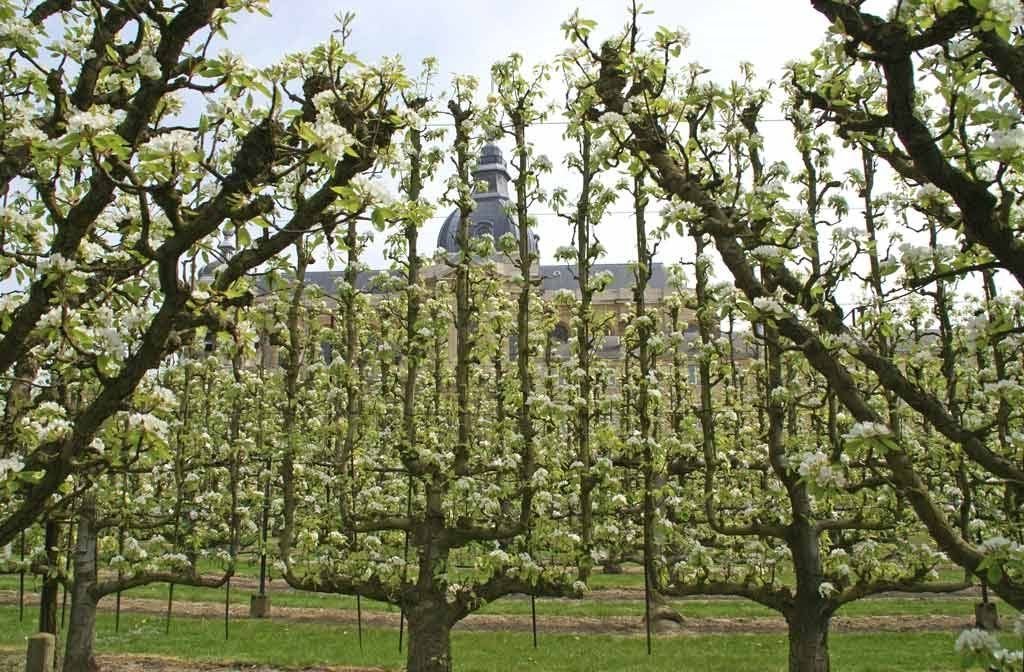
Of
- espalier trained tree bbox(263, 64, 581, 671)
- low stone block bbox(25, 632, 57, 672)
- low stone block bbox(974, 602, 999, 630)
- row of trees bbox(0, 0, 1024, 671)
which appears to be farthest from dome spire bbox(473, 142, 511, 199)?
low stone block bbox(25, 632, 57, 672)

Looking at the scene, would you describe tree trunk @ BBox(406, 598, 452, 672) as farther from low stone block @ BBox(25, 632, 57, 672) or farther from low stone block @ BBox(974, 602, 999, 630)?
low stone block @ BBox(974, 602, 999, 630)

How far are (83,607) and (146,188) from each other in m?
12.7

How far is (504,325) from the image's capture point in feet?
48.5

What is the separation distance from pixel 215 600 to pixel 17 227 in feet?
71.6

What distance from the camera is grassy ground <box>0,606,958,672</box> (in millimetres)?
15547

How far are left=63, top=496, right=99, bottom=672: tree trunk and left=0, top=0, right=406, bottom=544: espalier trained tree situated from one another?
9078 millimetres

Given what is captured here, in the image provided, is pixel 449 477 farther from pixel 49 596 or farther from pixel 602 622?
pixel 602 622

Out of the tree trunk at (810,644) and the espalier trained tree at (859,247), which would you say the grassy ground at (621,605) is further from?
the espalier trained tree at (859,247)

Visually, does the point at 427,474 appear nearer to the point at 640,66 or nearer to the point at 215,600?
the point at 640,66

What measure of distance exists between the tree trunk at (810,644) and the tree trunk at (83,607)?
11500 mm

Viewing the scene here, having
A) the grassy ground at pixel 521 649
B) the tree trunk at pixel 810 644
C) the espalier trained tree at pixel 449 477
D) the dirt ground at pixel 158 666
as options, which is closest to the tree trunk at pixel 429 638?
the espalier trained tree at pixel 449 477

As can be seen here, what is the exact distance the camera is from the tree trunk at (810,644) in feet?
42.6

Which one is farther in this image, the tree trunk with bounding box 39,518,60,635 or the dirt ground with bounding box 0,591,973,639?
the dirt ground with bounding box 0,591,973,639

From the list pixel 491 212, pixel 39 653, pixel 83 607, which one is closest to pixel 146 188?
pixel 39 653
